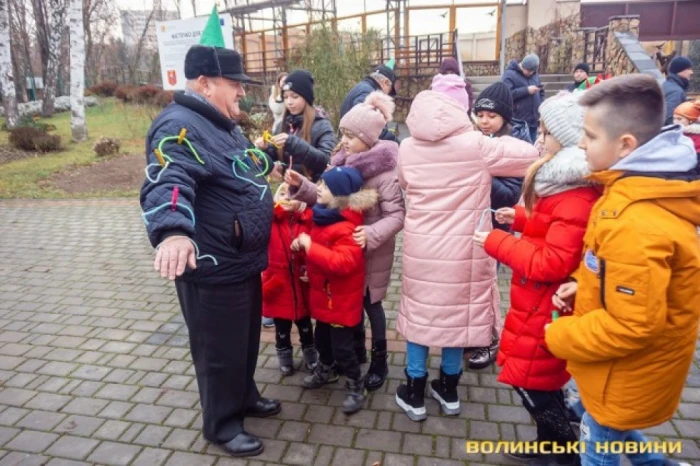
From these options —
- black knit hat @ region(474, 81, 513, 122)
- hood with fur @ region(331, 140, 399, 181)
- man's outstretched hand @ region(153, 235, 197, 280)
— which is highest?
black knit hat @ region(474, 81, 513, 122)

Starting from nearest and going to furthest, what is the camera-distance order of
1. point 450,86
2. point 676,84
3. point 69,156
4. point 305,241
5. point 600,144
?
point 600,144
point 305,241
point 450,86
point 676,84
point 69,156

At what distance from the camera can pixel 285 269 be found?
123 inches

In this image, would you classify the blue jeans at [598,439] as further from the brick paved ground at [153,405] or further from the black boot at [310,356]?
the black boot at [310,356]

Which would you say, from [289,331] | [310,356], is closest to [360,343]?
[310,356]

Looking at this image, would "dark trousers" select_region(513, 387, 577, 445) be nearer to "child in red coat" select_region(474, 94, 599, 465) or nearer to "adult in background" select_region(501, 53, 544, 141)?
"child in red coat" select_region(474, 94, 599, 465)

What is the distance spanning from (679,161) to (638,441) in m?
1.22

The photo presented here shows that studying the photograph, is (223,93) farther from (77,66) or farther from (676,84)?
(77,66)

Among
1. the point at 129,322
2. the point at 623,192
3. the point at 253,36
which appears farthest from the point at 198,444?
the point at 253,36

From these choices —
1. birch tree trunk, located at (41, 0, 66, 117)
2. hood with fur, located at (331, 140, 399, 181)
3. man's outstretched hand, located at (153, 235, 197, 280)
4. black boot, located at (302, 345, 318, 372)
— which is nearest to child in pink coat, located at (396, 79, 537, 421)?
hood with fur, located at (331, 140, 399, 181)

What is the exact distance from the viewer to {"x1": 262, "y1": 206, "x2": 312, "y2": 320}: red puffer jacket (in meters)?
3.12

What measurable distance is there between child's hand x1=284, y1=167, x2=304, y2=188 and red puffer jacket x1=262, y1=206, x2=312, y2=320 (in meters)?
0.16

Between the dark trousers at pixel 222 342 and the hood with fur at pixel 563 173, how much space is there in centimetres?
149

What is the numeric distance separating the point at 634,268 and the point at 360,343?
2.08 metres

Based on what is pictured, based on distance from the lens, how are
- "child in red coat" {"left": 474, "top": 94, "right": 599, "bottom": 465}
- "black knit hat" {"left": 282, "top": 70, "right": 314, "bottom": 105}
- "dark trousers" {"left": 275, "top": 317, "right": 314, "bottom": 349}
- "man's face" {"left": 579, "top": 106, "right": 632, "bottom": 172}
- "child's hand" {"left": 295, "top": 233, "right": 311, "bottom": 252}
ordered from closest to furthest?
1. "man's face" {"left": 579, "top": 106, "right": 632, "bottom": 172}
2. "child in red coat" {"left": 474, "top": 94, "right": 599, "bottom": 465}
3. "child's hand" {"left": 295, "top": 233, "right": 311, "bottom": 252}
4. "dark trousers" {"left": 275, "top": 317, "right": 314, "bottom": 349}
5. "black knit hat" {"left": 282, "top": 70, "right": 314, "bottom": 105}
